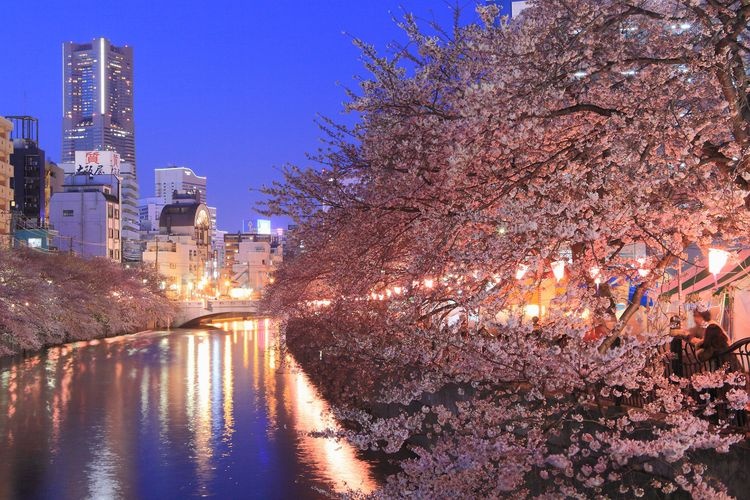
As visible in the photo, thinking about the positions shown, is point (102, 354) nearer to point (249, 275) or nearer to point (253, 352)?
point (253, 352)

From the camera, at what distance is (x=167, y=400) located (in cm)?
2300

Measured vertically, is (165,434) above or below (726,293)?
below

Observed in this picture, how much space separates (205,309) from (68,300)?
26824 millimetres

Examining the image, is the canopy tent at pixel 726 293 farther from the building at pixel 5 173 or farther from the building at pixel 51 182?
the building at pixel 51 182

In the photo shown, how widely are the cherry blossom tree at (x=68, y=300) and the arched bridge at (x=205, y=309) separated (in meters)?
3.08

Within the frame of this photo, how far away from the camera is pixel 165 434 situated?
17.7 m

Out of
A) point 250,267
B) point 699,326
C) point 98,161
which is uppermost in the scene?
point 98,161

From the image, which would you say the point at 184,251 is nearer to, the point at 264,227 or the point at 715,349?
the point at 264,227

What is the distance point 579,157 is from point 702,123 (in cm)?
93

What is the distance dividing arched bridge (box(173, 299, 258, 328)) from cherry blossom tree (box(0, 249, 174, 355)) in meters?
3.08

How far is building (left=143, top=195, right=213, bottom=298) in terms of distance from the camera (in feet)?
297

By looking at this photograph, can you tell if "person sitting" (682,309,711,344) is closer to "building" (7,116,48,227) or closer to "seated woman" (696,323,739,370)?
"seated woman" (696,323,739,370)

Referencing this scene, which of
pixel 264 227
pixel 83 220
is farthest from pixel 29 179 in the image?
pixel 264 227

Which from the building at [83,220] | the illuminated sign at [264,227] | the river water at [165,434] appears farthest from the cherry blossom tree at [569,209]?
the illuminated sign at [264,227]
